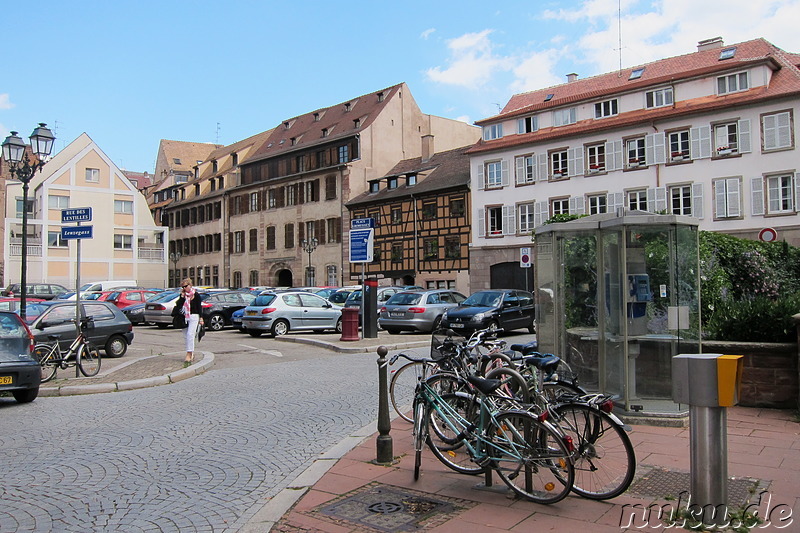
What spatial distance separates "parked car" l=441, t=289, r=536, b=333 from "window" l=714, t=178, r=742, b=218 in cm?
1525

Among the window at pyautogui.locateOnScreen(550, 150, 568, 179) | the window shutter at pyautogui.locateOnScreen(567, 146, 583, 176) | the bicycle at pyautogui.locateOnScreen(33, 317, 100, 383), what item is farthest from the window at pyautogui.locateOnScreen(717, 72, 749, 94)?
the bicycle at pyautogui.locateOnScreen(33, 317, 100, 383)

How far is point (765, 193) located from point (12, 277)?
50502 millimetres

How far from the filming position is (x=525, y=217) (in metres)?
40.4

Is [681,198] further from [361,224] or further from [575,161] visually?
[361,224]

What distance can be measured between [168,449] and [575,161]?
34.1 meters

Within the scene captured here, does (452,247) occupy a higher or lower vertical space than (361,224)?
higher

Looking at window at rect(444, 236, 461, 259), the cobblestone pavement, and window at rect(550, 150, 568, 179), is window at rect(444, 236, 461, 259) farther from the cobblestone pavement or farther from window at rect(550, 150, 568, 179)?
the cobblestone pavement

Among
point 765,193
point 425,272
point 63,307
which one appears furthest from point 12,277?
point 765,193

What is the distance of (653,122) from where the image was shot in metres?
35.2

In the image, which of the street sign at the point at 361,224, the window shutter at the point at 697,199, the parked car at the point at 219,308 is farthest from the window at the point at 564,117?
the street sign at the point at 361,224

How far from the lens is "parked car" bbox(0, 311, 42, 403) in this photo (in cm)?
997

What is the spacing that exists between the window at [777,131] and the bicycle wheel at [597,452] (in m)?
31.2

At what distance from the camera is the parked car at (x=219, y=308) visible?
25516mm

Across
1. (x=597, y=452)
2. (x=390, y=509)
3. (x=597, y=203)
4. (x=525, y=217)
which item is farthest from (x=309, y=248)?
(x=597, y=452)
